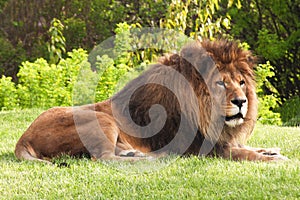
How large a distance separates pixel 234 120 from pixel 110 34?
32.1ft

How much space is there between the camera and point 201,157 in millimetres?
4859

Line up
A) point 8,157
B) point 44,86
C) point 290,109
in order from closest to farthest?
1. point 8,157
2. point 44,86
3. point 290,109

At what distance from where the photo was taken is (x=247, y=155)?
4.88 metres

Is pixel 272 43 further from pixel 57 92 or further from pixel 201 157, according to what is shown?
pixel 201 157

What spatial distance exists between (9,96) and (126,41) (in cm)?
229

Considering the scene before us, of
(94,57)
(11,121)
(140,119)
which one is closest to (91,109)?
(140,119)

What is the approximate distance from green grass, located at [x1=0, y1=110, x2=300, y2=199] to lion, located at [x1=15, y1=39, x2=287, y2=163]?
7.1 inches

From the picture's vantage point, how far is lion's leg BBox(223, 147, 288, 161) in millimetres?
4824

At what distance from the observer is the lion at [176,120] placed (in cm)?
488

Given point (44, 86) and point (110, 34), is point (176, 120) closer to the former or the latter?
point (44, 86)

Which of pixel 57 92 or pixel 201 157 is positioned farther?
pixel 57 92

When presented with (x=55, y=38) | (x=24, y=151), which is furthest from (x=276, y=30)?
(x=24, y=151)

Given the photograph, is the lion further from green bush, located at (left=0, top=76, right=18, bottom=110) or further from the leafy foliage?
the leafy foliage

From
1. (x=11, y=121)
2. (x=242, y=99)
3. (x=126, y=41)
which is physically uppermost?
(x=126, y=41)
